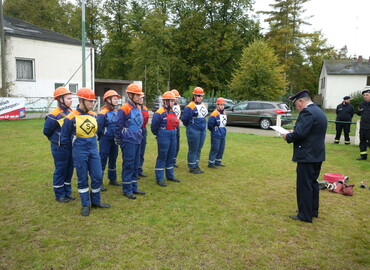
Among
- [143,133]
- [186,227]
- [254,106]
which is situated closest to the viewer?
[186,227]

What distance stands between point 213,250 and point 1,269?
2.52 m

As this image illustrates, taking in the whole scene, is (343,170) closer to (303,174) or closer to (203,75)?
(303,174)

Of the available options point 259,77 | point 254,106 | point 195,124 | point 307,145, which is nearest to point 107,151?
point 195,124

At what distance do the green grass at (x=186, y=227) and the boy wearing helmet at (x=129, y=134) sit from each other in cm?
45

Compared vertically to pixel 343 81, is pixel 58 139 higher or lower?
lower

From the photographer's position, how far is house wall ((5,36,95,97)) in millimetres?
23844

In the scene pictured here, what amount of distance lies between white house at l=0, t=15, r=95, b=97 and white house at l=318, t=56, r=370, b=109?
30.3 m

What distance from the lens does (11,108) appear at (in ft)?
61.9

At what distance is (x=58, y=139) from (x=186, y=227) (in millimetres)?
2755

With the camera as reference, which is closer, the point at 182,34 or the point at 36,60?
the point at 36,60

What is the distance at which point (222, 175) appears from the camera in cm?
810

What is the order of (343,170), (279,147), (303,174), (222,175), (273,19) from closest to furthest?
1. (303,174)
2. (222,175)
3. (343,170)
4. (279,147)
5. (273,19)

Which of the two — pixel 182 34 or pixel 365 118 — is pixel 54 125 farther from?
pixel 182 34

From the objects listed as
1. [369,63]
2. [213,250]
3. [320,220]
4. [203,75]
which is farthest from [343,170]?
[369,63]
